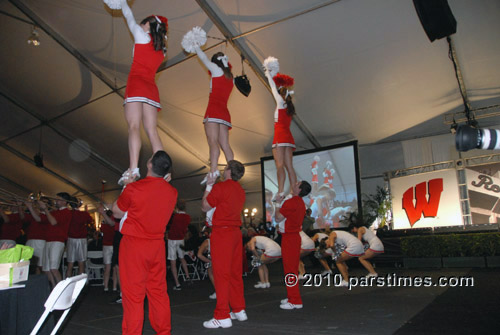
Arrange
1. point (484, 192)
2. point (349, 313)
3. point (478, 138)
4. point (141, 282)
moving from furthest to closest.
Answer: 1. point (484, 192)
2. point (349, 313)
3. point (141, 282)
4. point (478, 138)

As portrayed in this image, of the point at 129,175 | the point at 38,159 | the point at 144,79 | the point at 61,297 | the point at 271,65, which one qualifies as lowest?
the point at 61,297

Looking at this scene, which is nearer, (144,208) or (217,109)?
(144,208)

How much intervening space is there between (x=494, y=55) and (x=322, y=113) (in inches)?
157

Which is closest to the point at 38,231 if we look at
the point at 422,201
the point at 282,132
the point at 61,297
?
the point at 282,132

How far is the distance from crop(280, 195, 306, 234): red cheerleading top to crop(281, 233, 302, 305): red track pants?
7 centimetres

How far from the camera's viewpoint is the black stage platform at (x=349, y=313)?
10.0ft

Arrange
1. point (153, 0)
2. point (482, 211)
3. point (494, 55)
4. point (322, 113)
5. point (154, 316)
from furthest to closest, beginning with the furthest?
1. point (482, 211)
2. point (322, 113)
3. point (494, 55)
4. point (153, 0)
5. point (154, 316)

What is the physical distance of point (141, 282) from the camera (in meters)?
2.55

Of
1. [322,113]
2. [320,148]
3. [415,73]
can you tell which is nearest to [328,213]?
[320,148]

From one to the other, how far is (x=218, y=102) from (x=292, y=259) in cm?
192

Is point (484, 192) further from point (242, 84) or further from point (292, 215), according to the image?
point (242, 84)

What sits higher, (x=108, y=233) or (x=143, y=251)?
(x=108, y=233)

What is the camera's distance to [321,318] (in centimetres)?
356

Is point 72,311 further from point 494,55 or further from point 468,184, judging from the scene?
point 468,184
